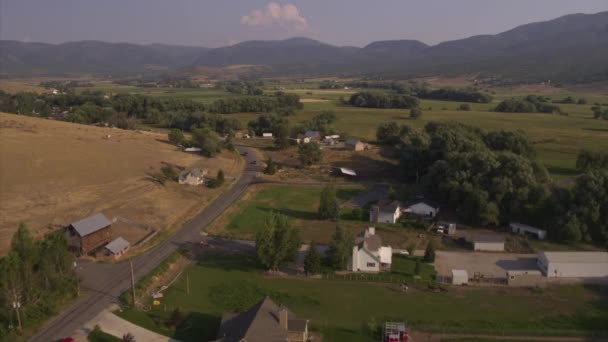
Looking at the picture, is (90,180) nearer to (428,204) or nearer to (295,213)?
(295,213)

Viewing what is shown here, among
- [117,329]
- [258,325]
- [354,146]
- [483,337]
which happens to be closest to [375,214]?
[483,337]

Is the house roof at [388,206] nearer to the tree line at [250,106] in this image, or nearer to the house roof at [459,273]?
the house roof at [459,273]

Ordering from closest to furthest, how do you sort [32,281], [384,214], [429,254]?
[32,281]
[429,254]
[384,214]

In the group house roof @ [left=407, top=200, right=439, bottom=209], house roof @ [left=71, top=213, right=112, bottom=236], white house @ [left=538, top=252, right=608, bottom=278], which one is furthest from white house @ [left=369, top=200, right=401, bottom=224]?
house roof @ [left=71, top=213, right=112, bottom=236]

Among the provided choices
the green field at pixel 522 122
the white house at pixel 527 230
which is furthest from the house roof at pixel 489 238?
the green field at pixel 522 122

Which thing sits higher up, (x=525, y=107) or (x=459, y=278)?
(x=525, y=107)

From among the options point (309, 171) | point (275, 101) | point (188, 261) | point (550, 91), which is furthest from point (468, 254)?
point (550, 91)

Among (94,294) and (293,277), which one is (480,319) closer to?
(293,277)

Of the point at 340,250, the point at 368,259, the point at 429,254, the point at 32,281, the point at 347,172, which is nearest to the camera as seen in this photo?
the point at 32,281
